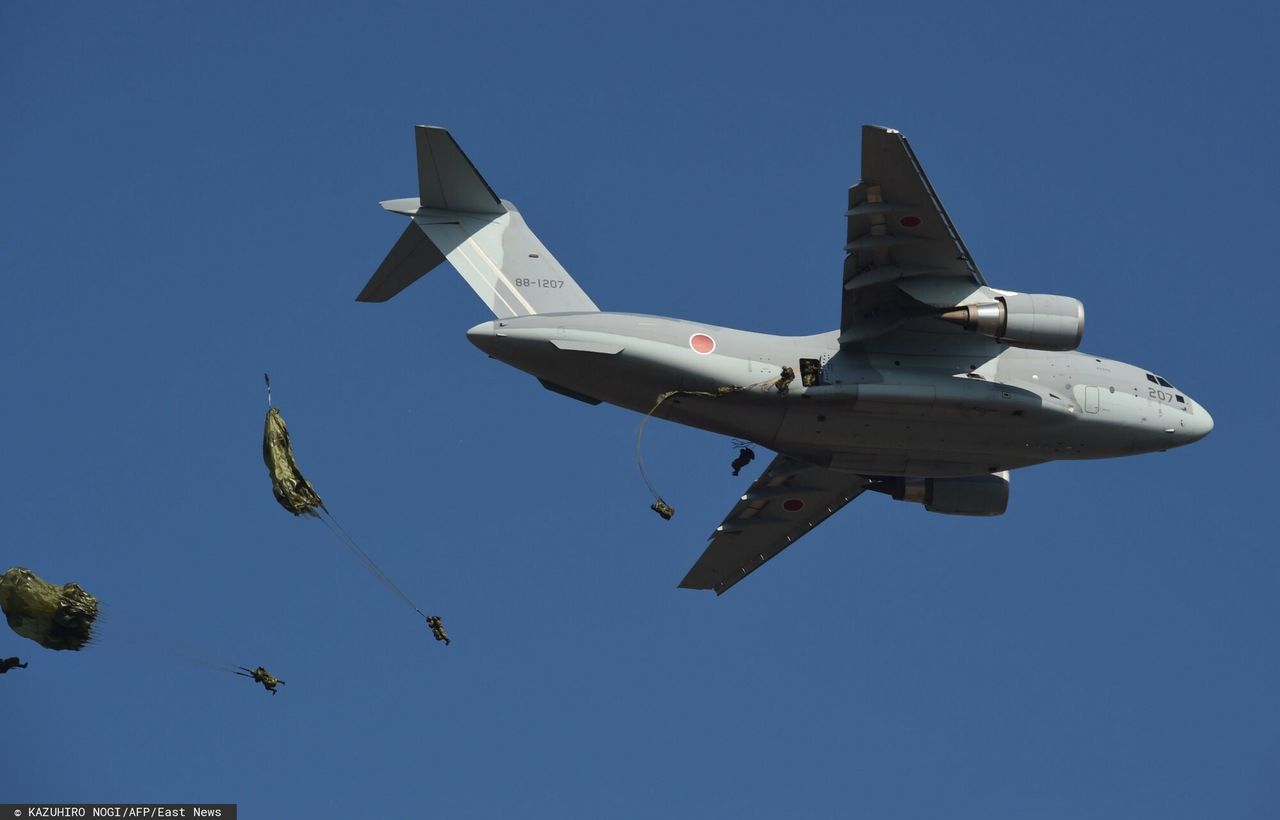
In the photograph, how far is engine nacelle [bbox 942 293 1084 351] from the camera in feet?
70.8

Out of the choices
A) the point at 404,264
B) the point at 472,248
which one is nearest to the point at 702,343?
the point at 472,248

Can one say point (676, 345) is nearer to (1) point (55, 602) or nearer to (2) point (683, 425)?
(2) point (683, 425)

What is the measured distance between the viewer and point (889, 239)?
21250mm

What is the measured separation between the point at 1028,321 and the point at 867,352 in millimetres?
1981

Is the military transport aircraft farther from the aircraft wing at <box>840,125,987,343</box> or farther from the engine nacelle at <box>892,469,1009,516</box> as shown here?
the engine nacelle at <box>892,469,1009,516</box>

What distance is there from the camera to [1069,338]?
21.6 m

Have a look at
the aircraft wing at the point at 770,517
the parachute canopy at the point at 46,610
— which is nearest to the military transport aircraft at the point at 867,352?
the aircraft wing at the point at 770,517

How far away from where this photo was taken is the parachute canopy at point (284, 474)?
19844 millimetres

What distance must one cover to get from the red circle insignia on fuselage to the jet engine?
186 inches

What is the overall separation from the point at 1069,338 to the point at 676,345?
472 centimetres

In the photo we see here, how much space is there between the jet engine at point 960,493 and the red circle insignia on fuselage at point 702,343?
15.5ft

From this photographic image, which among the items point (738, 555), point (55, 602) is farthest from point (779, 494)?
point (55, 602)

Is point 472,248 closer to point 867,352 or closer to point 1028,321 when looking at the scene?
point 867,352

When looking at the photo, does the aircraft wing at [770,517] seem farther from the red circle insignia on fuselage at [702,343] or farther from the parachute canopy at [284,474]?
the parachute canopy at [284,474]
